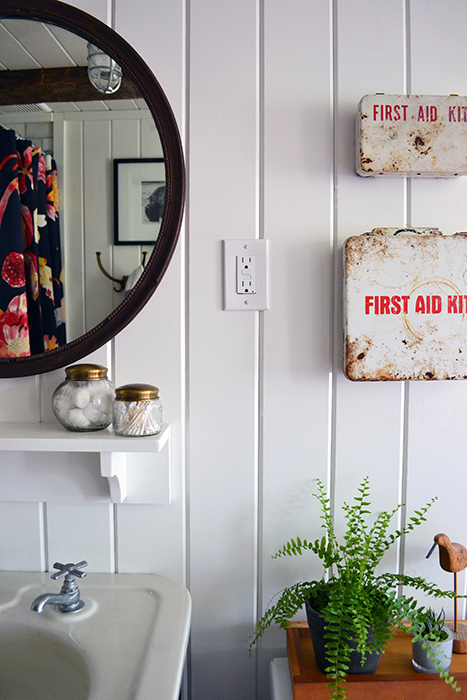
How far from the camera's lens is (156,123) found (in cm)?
91

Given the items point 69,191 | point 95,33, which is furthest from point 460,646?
point 95,33

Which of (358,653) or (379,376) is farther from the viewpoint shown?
(379,376)

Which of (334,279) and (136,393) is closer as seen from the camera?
(136,393)

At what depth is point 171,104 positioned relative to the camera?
3.06ft

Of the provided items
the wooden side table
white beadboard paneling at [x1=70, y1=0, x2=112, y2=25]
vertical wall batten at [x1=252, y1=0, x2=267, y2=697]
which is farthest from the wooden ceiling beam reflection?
the wooden side table

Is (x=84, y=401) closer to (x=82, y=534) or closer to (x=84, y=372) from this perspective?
(x=84, y=372)

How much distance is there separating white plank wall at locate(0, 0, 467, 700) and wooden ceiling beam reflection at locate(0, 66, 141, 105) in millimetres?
79

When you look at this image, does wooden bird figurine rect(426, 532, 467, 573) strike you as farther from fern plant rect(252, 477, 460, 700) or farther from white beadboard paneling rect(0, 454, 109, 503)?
white beadboard paneling rect(0, 454, 109, 503)

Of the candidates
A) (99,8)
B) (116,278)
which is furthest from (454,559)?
(99,8)

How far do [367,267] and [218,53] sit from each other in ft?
1.66

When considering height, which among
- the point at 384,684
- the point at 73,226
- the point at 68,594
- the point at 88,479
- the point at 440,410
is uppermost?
the point at 73,226

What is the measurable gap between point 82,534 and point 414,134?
3.29 ft

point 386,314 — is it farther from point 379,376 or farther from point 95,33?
point 95,33

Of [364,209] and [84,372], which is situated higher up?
[364,209]
